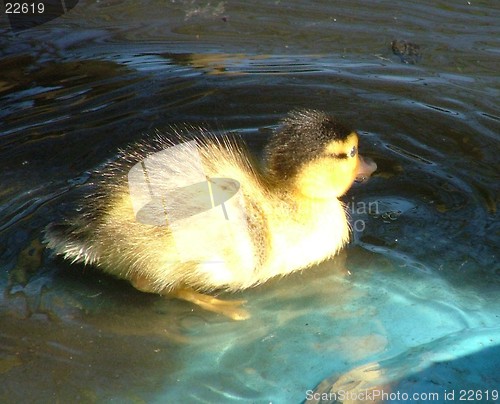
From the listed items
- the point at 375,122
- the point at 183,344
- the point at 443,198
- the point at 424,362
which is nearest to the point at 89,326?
the point at 183,344

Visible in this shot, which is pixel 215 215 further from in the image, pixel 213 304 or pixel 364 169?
pixel 364 169

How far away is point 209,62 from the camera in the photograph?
177 inches

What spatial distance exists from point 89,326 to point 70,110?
5.10 feet

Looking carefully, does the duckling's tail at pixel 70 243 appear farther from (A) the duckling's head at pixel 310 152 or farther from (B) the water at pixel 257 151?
(A) the duckling's head at pixel 310 152

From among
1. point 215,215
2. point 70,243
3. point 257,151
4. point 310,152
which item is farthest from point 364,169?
point 70,243

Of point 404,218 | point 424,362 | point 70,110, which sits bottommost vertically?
point 424,362

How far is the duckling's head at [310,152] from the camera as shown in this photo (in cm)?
283

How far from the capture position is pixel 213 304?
9.10 ft

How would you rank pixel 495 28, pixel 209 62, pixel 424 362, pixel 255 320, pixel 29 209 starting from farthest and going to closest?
pixel 495 28
pixel 209 62
pixel 29 209
pixel 255 320
pixel 424 362

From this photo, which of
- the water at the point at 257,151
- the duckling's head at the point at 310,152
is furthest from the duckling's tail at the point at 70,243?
the duckling's head at the point at 310,152

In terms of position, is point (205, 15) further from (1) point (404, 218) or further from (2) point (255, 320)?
(2) point (255, 320)

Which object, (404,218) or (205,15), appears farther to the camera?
(205,15)

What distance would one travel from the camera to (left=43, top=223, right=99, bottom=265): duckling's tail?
2736 millimetres

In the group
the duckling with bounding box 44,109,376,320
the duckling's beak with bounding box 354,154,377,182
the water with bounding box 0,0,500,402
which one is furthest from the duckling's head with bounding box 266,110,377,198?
the water with bounding box 0,0,500,402
